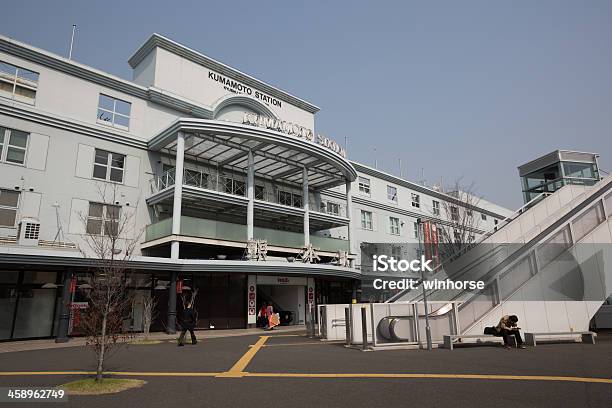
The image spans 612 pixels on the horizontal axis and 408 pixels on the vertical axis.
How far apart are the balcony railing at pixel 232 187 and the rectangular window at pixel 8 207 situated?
721cm

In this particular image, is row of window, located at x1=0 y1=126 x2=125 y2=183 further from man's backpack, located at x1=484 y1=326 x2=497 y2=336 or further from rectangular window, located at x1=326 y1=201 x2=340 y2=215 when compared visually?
man's backpack, located at x1=484 y1=326 x2=497 y2=336

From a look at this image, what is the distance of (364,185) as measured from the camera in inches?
1588

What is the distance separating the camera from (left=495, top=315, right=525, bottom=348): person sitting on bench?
1255 cm

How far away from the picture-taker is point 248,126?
25312 mm

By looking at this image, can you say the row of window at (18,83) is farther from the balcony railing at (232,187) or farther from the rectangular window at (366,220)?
the rectangular window at (366,220)

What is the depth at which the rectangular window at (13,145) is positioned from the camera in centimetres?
2072

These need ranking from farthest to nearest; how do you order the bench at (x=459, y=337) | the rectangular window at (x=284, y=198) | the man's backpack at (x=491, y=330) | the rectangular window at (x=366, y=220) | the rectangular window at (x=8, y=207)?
1. the rectangular window at (x=366, y=220)
2. the rectangular window at (x=284, y=198)
3. the rectangular window at (x=8, y=207)
4. the man's backpack at (x=491, y=330)
5. the bench at (x=459, y=337)

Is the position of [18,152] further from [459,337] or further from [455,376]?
[455,376]

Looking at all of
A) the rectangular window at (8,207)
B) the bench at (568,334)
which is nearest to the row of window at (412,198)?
the bench at (568,334)

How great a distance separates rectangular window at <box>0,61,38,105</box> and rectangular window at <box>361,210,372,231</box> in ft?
88.5

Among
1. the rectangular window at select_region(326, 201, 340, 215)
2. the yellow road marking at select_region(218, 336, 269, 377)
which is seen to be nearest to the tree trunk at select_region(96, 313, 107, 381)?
the yellow road marking at select_region(218, 336, 269, 377)

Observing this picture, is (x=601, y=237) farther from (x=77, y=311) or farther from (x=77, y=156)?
(x=77, y=156)

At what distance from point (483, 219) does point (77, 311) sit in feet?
157

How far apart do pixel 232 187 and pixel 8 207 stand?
40.6ft
